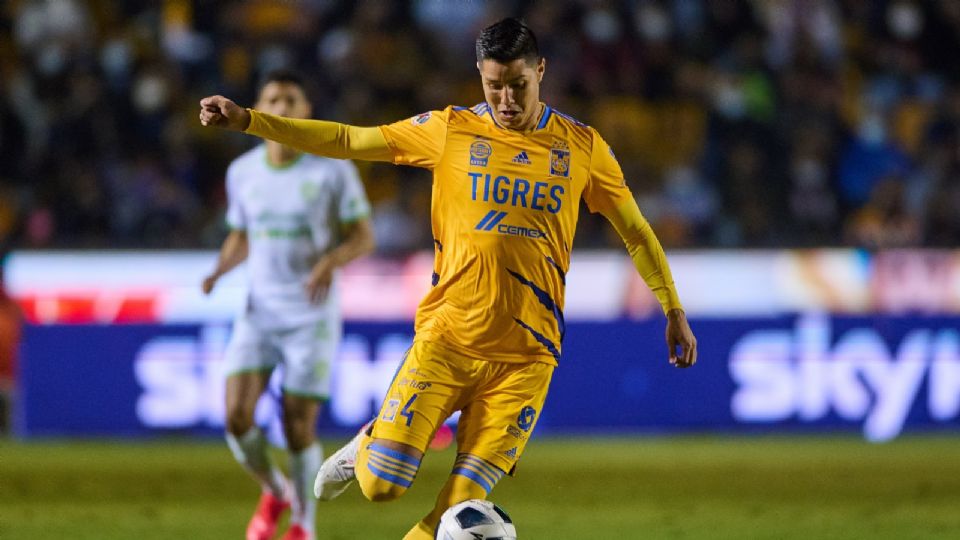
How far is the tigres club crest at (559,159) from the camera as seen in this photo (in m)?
6.31

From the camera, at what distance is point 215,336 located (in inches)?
546

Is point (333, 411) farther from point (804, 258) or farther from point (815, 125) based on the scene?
point (815, 125)

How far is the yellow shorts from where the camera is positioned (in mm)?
6207

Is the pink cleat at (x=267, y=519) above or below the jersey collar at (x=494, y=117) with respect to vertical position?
below

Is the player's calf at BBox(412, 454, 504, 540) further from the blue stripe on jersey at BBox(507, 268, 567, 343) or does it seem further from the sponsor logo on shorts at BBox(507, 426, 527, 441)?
the blue stripe on jersey at BBox(507, 268, 567, 343)

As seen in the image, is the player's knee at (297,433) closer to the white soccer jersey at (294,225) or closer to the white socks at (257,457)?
the white socks at (257,457)

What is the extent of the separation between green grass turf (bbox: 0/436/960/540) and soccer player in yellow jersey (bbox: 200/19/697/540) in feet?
8.98

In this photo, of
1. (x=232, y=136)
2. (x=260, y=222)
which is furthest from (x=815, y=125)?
(x=260, y=222)

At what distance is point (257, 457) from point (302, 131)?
2.87 metres

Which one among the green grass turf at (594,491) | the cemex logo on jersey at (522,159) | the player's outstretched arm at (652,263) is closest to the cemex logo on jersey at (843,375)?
the green grass turf at (594,491)

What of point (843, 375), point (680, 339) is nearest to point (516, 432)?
point (680, 339)

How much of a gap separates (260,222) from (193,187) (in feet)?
23.5

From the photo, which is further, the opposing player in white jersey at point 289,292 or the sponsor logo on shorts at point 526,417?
the opposing player in white jersey at point 289,292

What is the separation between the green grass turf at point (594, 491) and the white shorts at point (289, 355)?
3.40 ft
